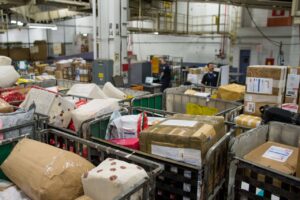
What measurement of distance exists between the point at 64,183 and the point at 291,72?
3.21m

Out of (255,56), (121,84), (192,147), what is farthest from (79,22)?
(192,147)

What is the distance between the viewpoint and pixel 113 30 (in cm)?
581

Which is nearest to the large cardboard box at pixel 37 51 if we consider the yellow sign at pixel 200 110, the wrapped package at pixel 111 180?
the yellow sign at pixel 200 110

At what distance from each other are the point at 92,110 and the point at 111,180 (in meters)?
1.28

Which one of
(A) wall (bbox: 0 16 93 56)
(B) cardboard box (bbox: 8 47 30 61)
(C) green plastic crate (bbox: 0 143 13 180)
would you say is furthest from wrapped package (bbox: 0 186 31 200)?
(A) wall (bbox: 0 16 93 56)

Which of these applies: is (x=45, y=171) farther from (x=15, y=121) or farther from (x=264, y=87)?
(x=264, y=87)

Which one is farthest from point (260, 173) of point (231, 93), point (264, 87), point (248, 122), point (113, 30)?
point (113, 30)

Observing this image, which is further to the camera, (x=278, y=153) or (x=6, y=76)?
(x=6, y=76)

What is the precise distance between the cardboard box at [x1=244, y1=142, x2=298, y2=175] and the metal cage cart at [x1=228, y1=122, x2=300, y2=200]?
80mm

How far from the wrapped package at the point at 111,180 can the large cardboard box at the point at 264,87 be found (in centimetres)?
225

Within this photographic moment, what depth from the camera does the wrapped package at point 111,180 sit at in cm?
143

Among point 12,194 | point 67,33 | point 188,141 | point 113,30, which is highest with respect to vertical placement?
point 67,33

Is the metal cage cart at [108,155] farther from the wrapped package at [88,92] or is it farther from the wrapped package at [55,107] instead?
the wrapped package at [88,92]

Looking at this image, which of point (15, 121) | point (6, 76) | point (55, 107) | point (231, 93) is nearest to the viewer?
point (15, 121)
